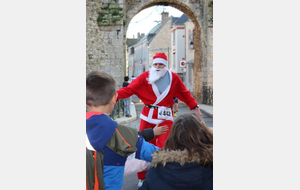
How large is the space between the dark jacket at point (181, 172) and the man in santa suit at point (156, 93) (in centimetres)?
179

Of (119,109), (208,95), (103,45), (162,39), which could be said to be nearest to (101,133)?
(119,109)

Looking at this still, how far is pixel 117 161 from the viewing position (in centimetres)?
A: 198

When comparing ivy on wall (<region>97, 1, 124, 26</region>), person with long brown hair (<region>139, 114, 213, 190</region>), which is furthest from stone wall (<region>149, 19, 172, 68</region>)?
person with long brown hair (<region>139, 114, 213, 190</region>)

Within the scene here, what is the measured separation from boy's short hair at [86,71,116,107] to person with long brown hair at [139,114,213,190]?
48 cm

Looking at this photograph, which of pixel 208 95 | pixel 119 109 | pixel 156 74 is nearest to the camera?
pixel 156 74

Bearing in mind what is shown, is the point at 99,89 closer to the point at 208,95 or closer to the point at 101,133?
the point at 101,133

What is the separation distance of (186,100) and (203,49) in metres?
12.4

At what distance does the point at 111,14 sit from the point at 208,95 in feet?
19.6

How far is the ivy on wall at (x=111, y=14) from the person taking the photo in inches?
582

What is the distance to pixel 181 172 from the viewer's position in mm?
1974

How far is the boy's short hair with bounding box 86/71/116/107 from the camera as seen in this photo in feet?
6.35

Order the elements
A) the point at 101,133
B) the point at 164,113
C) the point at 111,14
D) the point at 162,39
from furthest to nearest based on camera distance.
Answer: the point at 162,39, the point at 111,14, the point at 164,113, the point at 101,133

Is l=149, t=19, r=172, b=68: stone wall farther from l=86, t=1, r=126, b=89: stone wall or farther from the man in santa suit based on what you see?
the man in santa suit

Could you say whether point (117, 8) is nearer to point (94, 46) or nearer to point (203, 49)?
point (94, 46)
